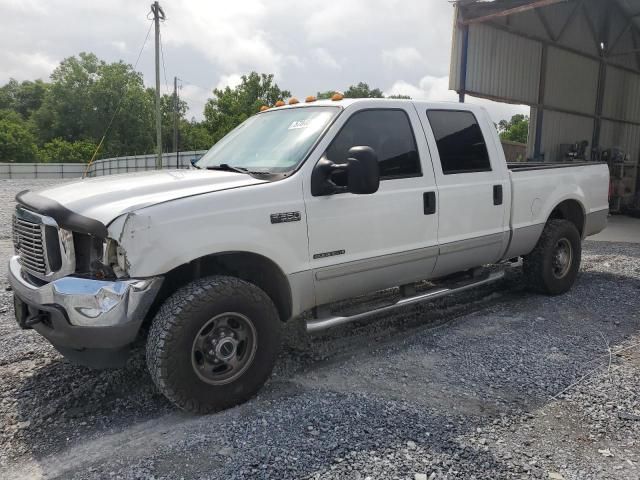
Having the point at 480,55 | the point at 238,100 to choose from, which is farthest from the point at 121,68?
the point at 480,55

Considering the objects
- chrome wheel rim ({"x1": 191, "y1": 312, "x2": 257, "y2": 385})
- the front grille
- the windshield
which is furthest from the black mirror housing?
the front grille

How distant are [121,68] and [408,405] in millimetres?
71751

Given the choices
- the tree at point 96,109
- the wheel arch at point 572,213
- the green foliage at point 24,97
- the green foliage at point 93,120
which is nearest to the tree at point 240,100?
the green foliage at point 93,120

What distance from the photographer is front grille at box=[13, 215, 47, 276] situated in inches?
125

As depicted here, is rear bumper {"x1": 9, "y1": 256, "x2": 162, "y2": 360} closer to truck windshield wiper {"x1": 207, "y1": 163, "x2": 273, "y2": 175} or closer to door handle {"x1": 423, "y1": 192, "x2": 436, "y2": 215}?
truck windshield wiper {"x1": 207, "y1": 163, "x2": 273, "y2": 175}

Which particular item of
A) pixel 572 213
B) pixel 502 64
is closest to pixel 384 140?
pixel 572 213

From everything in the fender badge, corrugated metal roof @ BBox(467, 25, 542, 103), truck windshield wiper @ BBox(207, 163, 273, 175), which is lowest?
the fender badge

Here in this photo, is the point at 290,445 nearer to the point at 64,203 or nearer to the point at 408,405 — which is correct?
the point at 408,405

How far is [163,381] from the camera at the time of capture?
9.82 feet

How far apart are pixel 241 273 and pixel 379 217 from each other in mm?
1093

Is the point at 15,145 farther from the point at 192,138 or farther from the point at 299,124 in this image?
the point at 299,124

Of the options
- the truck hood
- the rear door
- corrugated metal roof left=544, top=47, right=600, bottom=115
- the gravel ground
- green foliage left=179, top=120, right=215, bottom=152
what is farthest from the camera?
green foliage left=179, top=120, right=215, bottom=152

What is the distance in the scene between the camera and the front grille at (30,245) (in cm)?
318

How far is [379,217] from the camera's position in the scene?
394cm
